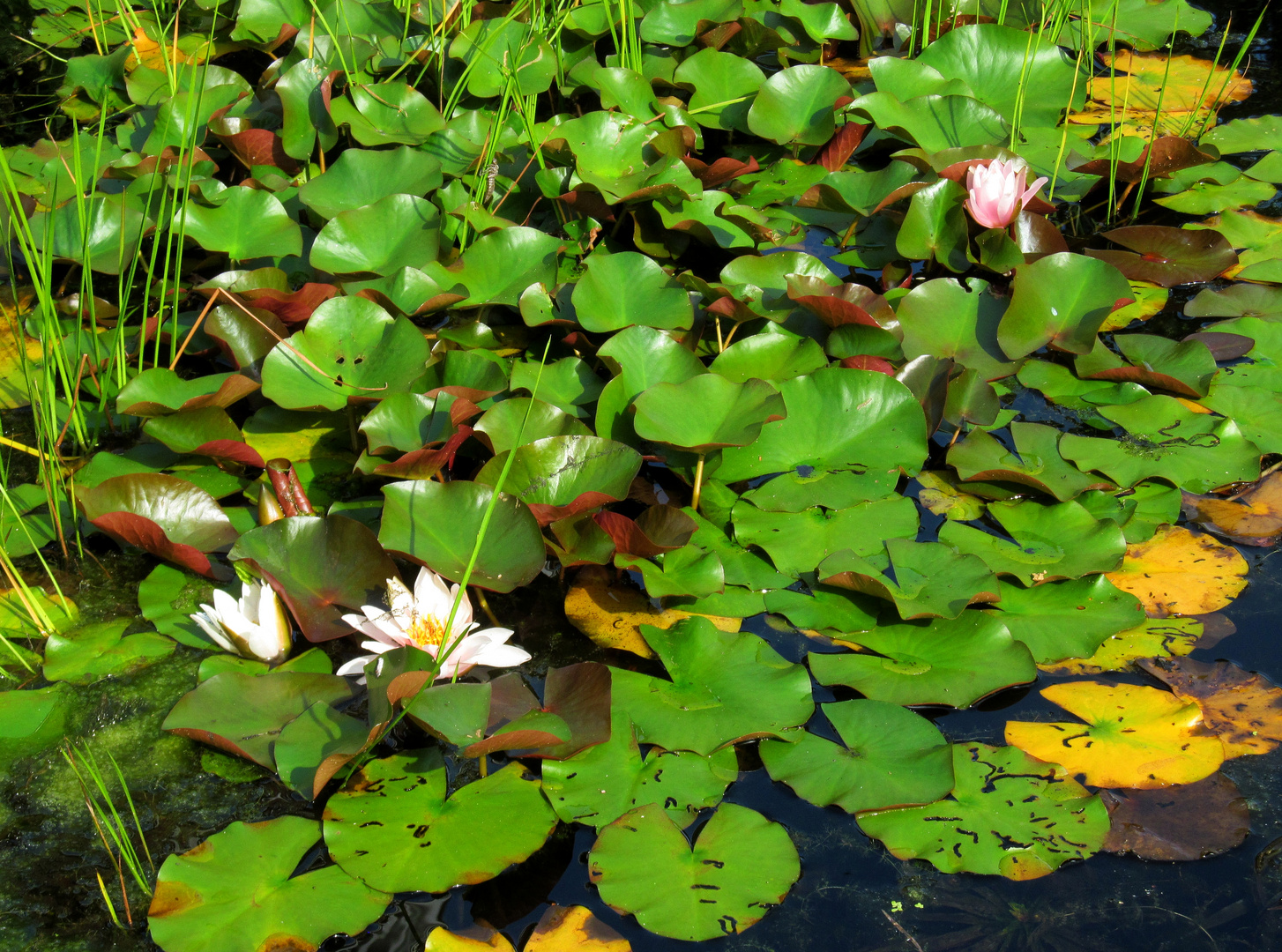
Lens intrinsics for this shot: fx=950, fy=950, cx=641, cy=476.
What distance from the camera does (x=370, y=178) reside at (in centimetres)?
306

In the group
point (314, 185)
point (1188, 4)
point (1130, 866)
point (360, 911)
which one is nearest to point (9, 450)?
point (314, 185)

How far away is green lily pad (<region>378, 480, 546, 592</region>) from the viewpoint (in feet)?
6.37

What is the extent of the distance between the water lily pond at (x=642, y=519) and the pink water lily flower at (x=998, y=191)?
0.7 inches

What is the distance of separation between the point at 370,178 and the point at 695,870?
7.90ft

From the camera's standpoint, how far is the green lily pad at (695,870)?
148 cm

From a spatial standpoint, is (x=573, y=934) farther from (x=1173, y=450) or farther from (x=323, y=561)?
(x=1173, y=450)

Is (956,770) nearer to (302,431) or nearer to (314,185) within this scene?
(302,431)

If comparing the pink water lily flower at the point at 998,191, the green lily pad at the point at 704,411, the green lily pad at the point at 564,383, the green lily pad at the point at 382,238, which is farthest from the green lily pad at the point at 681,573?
the pink water lily flower at the point at 998,191

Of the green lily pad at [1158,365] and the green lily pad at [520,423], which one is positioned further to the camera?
the green lily pad at [1158,365]

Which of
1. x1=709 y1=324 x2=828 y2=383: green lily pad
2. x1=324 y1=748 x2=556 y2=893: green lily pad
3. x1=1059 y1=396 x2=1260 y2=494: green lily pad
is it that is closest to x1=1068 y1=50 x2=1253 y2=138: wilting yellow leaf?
x1=1059 y1=396 x2=1260 y2=494: green lily pad

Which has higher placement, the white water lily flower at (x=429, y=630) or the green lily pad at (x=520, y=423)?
the green lily pad at (x=520, y=423)

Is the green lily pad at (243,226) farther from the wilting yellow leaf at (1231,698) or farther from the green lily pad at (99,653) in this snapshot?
the wilting yellow leaf at (1231,698)

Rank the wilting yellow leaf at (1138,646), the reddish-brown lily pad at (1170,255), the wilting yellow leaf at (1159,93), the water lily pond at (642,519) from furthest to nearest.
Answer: the wilting yellow leaf at (1159,93) < the reddish-brown lily pad at (1170,255) < the wilting yellow leaf at (1138,646) < the water lily pond at (642,519)

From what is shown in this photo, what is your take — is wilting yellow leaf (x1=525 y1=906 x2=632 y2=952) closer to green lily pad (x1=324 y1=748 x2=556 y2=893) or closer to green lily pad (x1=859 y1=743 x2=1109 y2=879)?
green lily pad (x1=324 y1=748 x2=556 y2=893)
